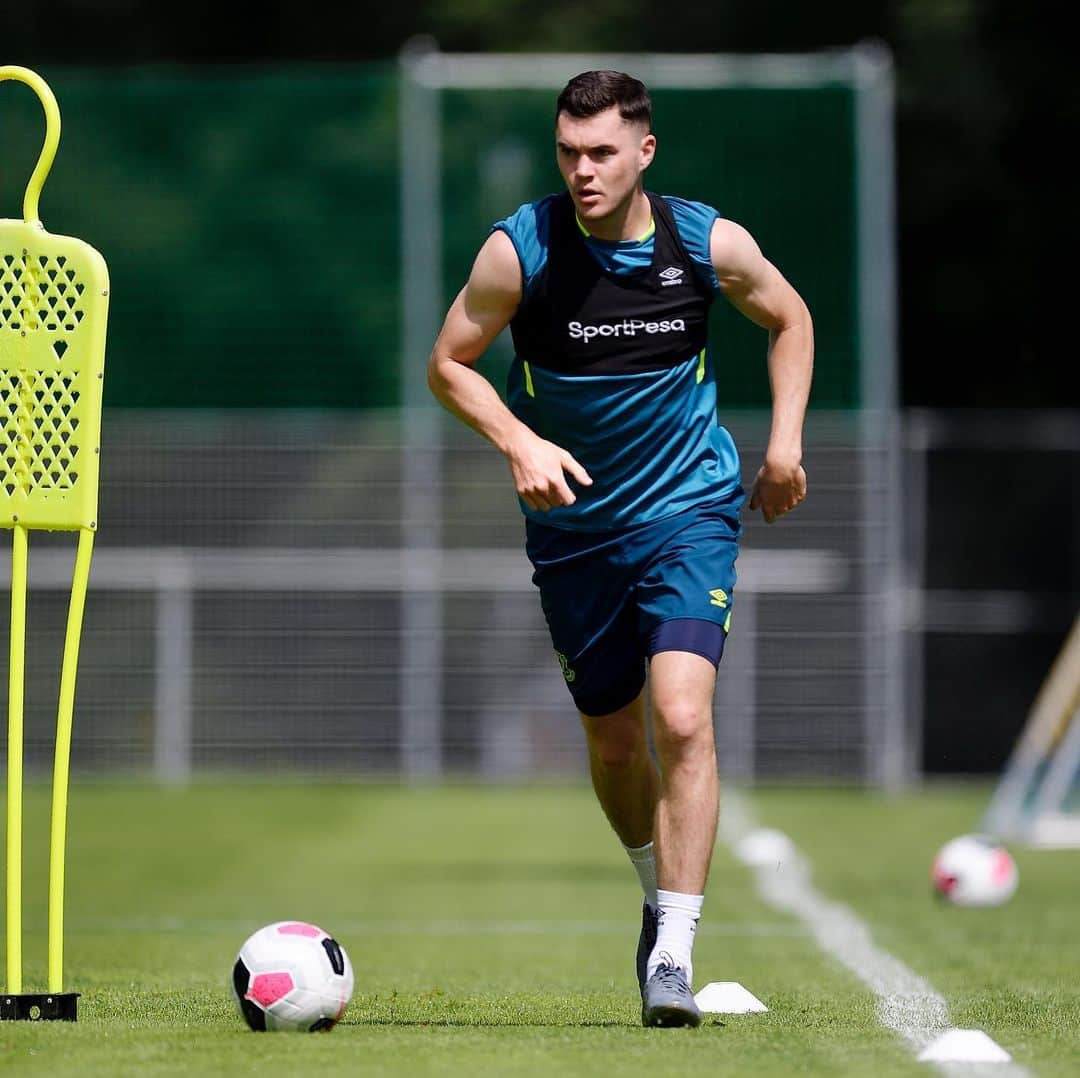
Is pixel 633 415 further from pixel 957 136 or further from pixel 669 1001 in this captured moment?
pixel 957 136

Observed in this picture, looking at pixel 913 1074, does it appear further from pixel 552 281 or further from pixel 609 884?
pixel 609 884

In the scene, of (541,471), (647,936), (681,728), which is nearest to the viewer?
(541,471)

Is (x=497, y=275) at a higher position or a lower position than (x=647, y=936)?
higher

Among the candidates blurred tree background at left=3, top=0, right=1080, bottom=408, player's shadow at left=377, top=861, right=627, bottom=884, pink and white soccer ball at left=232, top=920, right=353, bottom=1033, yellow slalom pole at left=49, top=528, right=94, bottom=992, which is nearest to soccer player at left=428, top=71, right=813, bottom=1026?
pink and white soccer ball at left=232, top=920, right=353, bottom=1033

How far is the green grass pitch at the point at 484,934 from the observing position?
17.4ft

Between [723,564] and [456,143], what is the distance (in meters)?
13.8

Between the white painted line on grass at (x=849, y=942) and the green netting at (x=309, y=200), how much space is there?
487cm

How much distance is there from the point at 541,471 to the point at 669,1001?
127 centimetres

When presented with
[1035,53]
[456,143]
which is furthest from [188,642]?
[1035,53]

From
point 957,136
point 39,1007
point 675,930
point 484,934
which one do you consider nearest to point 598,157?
point 675,930

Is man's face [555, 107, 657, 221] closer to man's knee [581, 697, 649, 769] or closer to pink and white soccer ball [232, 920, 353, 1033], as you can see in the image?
Answer: man's knee [581, 697, 649, 769]

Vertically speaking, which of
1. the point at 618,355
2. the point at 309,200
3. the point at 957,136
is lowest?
the point at 618,355

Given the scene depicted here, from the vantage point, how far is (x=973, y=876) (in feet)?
36.2

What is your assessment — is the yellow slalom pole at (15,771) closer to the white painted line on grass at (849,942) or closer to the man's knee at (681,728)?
the man's knee at (681,728)
